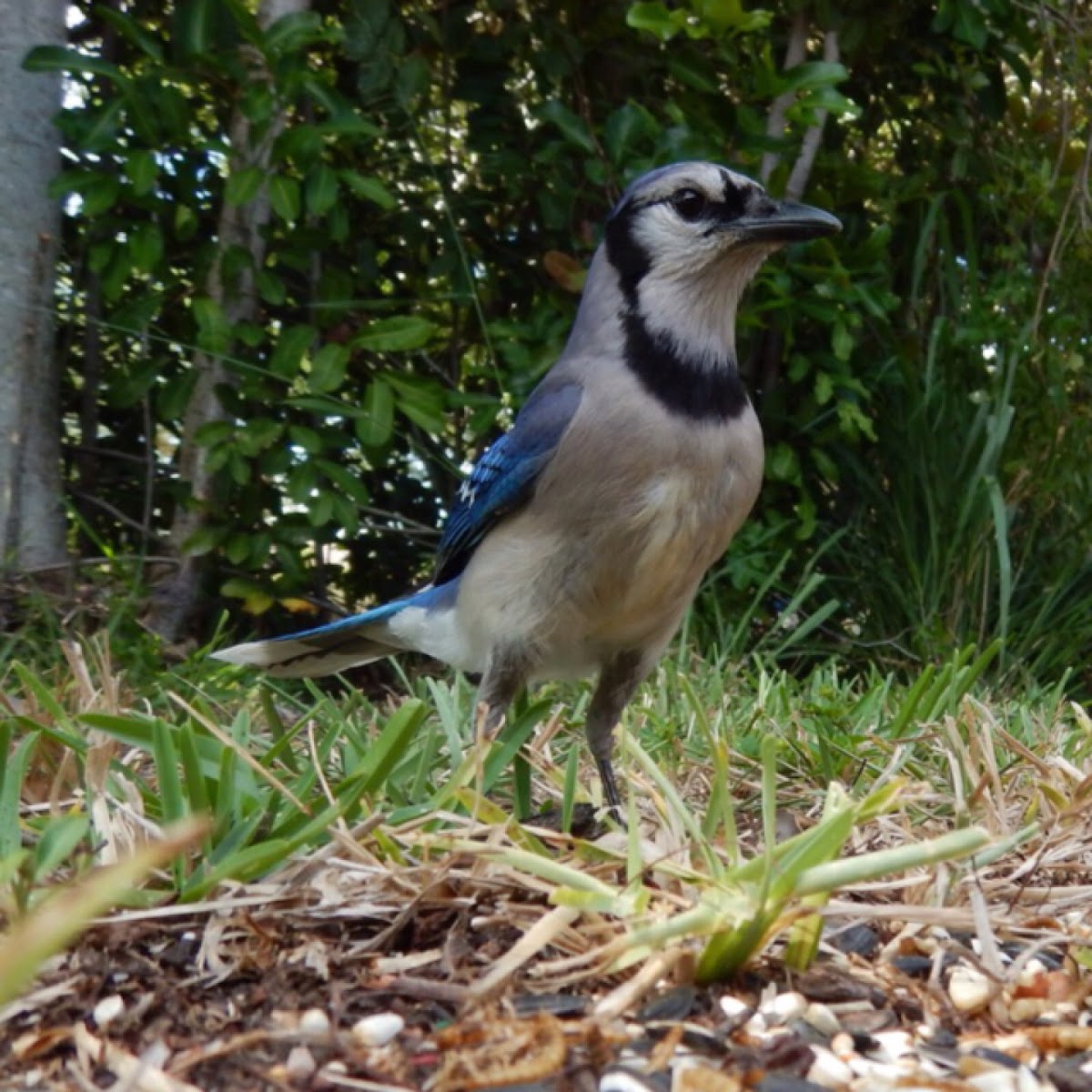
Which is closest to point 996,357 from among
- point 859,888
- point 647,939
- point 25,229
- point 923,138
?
point 923,138

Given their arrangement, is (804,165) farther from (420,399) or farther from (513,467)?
(513,467)

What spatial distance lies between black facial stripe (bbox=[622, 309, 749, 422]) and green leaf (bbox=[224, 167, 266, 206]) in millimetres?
1477

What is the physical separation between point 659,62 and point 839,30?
0.55 metres

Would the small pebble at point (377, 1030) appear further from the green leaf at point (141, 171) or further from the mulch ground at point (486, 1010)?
the green leaf at point (141, 171)

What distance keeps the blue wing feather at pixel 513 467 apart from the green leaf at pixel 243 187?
1238 millimetres

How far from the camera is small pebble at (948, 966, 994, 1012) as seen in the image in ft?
5.19

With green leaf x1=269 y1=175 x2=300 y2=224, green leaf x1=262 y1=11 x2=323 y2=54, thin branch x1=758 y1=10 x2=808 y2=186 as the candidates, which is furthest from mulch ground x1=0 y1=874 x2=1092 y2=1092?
thin branch x1=758 y1=10 x2=808 y2=186

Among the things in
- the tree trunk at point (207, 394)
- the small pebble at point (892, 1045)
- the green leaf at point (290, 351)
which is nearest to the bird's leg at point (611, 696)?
the small pebble at point (892, 1045)

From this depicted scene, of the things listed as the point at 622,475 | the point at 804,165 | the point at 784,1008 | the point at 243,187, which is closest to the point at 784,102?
the point at 804,165

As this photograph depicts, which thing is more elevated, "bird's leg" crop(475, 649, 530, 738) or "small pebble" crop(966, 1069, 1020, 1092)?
"small pebble" crop(966, 1069, 1020, 1092)

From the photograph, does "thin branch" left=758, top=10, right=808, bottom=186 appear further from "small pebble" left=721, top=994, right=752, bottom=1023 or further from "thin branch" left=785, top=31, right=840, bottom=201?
"small pebble" left=721, top=994, right=752, bottom=1023

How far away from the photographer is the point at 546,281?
4.89m

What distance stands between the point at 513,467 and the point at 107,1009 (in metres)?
1.62

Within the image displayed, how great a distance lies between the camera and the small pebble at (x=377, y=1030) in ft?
4.58
